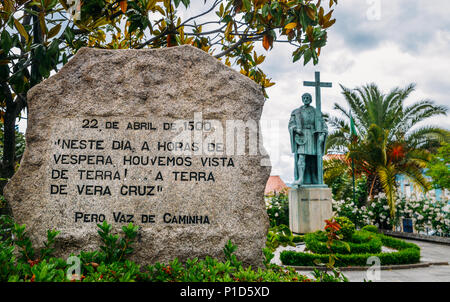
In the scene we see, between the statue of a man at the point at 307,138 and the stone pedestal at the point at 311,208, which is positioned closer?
the stone pedestal at the point at 311,208

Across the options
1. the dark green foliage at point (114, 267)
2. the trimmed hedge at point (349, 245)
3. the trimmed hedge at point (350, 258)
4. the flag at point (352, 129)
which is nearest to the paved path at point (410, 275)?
the trimmed hedge at point (350, 258)

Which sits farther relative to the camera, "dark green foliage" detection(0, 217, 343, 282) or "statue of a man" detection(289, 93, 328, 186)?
"statue of a man" detection(289, 93, 328, 186)

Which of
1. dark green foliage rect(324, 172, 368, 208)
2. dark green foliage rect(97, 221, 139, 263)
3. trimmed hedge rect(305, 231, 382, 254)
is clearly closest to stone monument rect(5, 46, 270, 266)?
dark green foliage rect(97, 221, 139, 263)

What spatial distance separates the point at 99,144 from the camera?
2.85 meters

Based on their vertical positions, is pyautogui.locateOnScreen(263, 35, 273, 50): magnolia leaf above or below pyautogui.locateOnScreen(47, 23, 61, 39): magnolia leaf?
above

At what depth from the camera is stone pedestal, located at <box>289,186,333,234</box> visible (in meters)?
7.84

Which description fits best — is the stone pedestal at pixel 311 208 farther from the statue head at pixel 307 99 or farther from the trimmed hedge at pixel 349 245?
the statue head at pixel 307 99

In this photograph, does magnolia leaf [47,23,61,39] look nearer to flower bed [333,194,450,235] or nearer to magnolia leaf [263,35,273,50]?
magnolia leaf [263,35,273,50]

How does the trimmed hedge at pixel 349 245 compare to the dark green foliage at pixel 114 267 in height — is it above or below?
below

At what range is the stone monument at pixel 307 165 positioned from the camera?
7.95 meters

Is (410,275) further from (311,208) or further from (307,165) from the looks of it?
(307,165)

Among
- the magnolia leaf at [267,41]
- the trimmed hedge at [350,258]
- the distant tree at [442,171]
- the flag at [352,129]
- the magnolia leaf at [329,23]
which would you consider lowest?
the trimmed hedge at [350,258]

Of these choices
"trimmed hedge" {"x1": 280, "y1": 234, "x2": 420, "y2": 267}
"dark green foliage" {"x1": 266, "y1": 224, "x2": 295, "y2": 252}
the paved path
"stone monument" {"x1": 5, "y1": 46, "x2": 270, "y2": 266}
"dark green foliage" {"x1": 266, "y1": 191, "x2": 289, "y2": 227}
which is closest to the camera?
"stone monument" {"x1": 5, "y1": 46, "x2": 270, "y2": 266}
